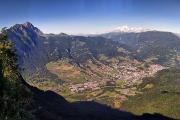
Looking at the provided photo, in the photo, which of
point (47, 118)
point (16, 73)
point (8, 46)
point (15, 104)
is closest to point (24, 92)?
point (16, 73)

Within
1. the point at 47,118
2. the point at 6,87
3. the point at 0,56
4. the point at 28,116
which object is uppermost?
the point at 0,56

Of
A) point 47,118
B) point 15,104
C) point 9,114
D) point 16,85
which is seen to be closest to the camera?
point 9,114

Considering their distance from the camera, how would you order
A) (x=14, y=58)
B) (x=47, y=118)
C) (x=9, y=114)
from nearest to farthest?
(x=9, y=114) → (x=14, y=58) → (x=47, y=118)

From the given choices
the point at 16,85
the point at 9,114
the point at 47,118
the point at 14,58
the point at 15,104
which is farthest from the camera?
the point at 47,118

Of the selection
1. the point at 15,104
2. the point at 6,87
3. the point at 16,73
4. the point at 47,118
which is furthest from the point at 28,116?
the point at 47,118

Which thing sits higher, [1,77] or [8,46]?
[8,46]

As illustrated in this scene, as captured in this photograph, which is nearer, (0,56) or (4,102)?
(4,102)

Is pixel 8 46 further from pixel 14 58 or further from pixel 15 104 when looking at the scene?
pixel 15 104

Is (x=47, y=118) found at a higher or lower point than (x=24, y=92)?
lower

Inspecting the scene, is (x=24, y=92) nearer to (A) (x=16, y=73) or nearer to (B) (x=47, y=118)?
(A) (x=16, y=73)
